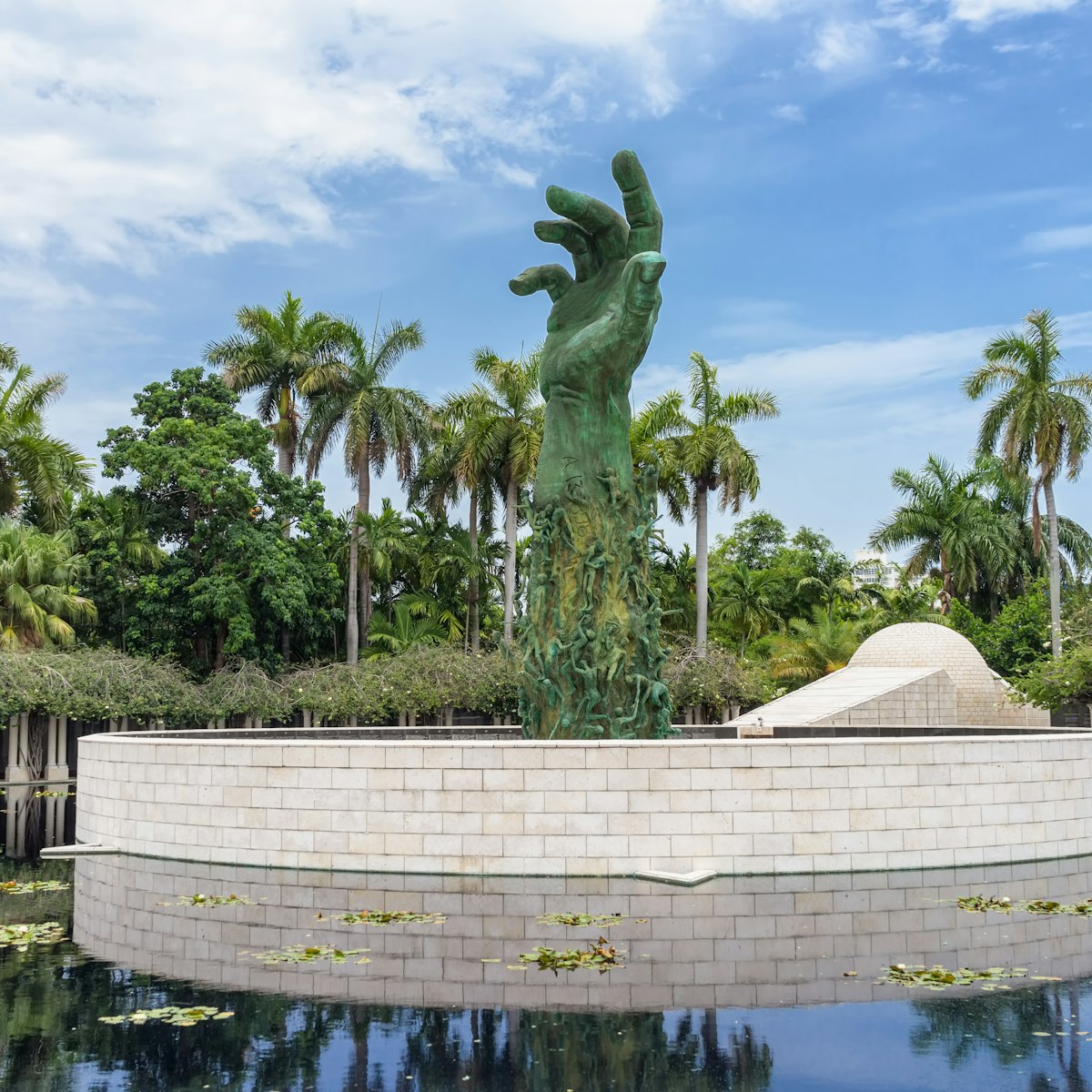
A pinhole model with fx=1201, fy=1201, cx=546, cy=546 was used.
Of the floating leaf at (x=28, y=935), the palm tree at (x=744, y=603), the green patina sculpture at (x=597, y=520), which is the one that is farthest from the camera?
the palm tree at (x=744, y=603)

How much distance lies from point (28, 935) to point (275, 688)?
18.1 m

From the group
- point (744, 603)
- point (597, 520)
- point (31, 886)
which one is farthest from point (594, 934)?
point (744, 603)

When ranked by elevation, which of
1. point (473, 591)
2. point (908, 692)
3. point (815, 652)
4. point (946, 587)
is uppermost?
point (946, 587)

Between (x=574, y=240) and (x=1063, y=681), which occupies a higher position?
(x=574, y=240)

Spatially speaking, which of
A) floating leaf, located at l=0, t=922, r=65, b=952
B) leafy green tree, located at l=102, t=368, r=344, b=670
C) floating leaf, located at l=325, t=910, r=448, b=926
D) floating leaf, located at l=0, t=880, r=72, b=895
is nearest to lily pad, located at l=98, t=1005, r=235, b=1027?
floating leaf, located at l=0, t=922, r=65, b=952

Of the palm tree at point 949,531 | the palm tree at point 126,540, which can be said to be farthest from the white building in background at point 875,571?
the palm tree at point 126,540

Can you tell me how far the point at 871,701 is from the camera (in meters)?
32.1

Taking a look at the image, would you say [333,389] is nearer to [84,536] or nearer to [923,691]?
[84,536]

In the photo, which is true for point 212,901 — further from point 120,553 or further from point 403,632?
point 403,632

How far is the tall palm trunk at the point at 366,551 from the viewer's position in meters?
36.4

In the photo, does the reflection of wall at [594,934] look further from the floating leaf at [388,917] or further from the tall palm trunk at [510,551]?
the tall palm trunk at [510,551]

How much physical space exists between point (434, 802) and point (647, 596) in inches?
175

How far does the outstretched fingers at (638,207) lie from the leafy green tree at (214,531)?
15767 mm

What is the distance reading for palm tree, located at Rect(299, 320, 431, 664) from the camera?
3597 cm
